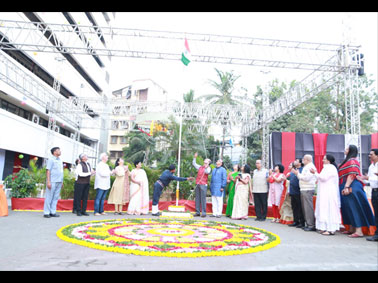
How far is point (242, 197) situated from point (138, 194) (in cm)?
259

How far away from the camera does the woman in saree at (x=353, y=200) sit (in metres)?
5.14

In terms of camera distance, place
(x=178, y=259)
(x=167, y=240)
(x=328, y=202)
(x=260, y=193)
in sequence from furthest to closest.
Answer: (x=260, y=193) < (x=328, y=202) < (x=167, y=240) < (x=178, y=259)

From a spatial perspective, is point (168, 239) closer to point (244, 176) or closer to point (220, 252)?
point (220, 252)

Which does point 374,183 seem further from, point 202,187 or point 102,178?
point 102,178

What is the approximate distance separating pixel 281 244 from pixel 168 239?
158 centimetres

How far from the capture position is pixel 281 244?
13.8ft

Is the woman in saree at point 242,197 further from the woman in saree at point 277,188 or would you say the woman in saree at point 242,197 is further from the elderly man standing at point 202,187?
the elderly man standing at point 202,187

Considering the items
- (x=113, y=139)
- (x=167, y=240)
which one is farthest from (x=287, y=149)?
(x=113, y=139)

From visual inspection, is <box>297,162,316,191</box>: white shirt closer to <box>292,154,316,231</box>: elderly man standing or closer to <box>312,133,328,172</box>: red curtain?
<box>292,154,316,231</box>: elderly man standing

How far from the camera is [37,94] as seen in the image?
52.5 ft

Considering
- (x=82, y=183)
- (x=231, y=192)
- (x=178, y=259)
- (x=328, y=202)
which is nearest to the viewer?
(x=178, y=259)

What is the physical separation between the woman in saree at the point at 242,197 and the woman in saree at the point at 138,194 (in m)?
2.24

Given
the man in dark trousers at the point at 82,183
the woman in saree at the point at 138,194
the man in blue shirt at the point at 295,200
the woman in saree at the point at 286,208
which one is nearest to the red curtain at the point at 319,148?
the woman in saree at the point at 286,208

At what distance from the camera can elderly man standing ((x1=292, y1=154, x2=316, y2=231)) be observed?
19.2ft
